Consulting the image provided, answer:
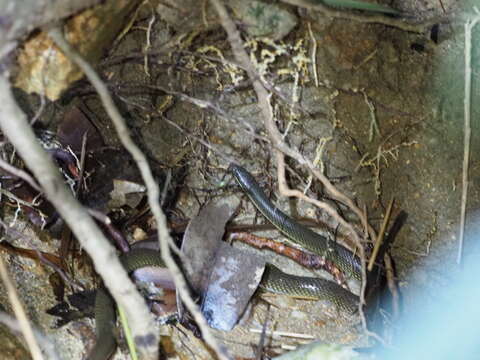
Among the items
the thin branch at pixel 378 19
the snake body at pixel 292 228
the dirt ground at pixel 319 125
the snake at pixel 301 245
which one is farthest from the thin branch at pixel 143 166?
the snake body at pixel 292 228

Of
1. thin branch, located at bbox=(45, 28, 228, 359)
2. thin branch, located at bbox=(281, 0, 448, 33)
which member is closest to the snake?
thin branch, located at bbox=(281, 0, 448, 33)

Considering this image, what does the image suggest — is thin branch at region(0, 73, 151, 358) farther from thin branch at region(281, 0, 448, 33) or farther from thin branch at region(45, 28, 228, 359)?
thin branch at region(281, 0, 448, 33)

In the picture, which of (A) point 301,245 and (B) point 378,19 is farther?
(A) point 301,245

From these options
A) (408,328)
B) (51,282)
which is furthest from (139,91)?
(408,328)

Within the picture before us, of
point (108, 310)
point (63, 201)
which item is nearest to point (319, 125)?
point (108, 310)

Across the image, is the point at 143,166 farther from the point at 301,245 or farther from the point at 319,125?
the point at 301,245

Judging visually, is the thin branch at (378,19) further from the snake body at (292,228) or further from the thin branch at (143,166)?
the snake body at (292,228)
